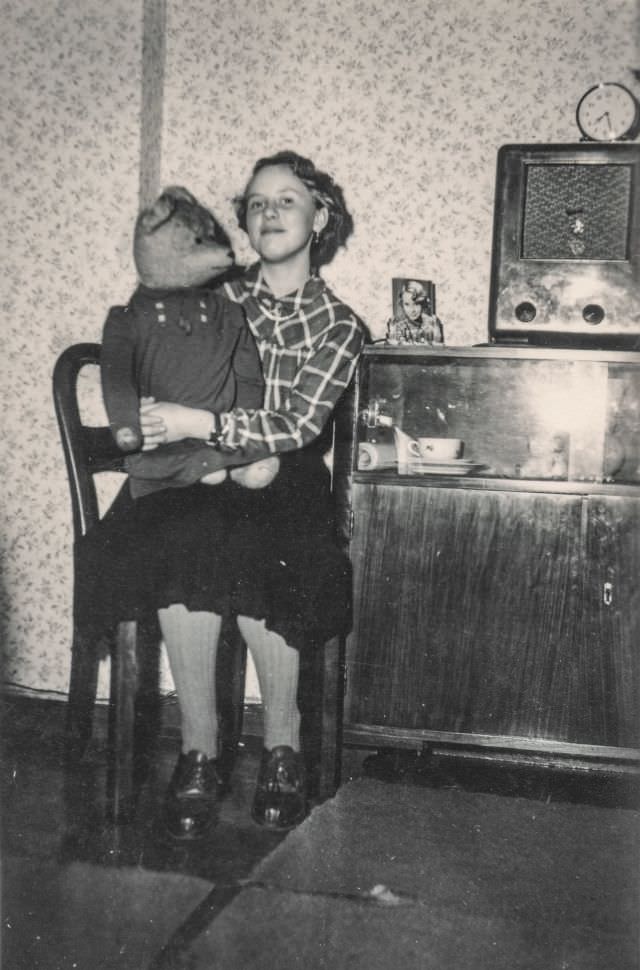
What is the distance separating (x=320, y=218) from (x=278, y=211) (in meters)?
0.10

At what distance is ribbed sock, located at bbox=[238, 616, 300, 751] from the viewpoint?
1.34 meters

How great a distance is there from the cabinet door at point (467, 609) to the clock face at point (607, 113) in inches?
31.6

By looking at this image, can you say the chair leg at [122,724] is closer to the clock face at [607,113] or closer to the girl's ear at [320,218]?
the girl's ear at [320,218]

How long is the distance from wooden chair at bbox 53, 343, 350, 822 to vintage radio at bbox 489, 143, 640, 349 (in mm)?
456

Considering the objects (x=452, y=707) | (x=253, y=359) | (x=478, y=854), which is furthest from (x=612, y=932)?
(x=253, y=359)

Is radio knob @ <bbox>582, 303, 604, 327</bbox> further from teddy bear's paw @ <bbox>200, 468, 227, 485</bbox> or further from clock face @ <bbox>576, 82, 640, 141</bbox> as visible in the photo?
teddy bear's paw @ <bbox>200, 468, 227, 485</bbox>

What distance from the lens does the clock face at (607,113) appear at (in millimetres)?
1591

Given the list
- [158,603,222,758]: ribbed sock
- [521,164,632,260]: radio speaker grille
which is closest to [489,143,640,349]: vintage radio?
[521,164,632,260]: radio speaker grille

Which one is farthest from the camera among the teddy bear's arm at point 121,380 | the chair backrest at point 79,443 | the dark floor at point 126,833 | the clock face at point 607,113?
the clock face at point 607,113

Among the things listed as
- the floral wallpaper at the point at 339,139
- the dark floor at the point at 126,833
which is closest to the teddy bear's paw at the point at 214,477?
the floral wallpaper at the point at 339,139

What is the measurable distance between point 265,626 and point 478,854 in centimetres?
53

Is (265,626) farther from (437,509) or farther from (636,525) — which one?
(636,525)

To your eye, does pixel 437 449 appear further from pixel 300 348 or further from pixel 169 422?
pixel 169 422

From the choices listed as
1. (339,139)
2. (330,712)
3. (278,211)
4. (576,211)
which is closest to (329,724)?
(330,712)
